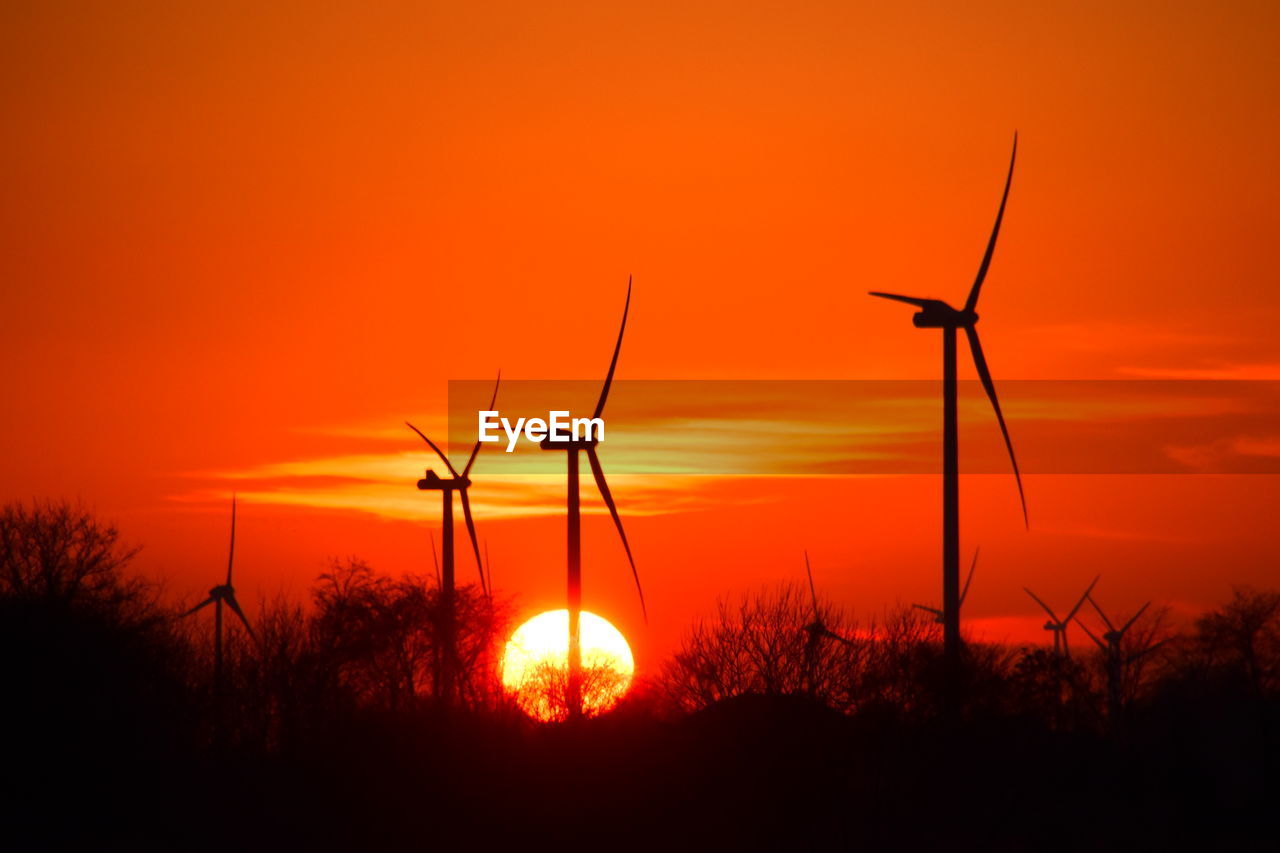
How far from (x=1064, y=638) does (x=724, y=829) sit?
61.8 metres

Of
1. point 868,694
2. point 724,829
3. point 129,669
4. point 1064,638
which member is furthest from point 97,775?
point 1064,638

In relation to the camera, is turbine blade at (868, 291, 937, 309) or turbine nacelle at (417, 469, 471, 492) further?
turbine nacelle at (417, 469, 471, 492)

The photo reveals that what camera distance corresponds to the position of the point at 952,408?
45.1m

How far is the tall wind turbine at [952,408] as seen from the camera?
43.2 meters

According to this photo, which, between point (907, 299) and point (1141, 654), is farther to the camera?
point (1141, 654)

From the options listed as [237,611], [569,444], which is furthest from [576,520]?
[237,611]

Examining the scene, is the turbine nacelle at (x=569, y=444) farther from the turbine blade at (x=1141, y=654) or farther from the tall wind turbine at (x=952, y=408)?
the turbine blade at (x=1141, y=654)

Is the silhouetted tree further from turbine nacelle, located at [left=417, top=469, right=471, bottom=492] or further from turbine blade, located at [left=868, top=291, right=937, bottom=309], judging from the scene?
turbine blade, located at [left=868, top=291, right=937, bottom=309]

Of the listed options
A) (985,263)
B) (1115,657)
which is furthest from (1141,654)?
(985,263)

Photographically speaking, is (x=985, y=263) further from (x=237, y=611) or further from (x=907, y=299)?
(x=237, y=611)

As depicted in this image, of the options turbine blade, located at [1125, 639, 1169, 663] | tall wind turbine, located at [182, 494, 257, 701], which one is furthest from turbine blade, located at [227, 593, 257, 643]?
turbine blade, located at [1125, 639, 1169, 663]

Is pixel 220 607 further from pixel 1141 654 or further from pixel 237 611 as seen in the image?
pixel 1141 654

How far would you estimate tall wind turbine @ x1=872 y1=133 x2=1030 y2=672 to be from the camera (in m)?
43.2

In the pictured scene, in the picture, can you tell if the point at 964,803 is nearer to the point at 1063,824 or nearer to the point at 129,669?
the point at 1063,824
